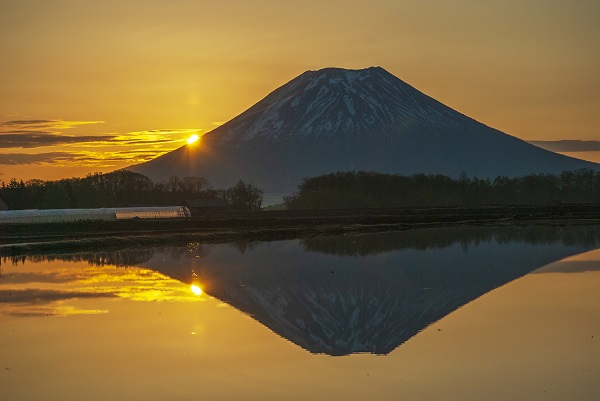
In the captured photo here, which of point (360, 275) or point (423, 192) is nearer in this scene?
point (360, 275)

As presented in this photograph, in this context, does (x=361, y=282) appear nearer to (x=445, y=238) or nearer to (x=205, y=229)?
(x=445, y=238)

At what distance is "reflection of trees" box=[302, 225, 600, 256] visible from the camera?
51875mm

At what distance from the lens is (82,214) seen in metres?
83.1

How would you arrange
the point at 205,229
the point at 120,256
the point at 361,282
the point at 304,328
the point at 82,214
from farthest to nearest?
the point at 82,214, the point at 205,229, the point at 120,256, the point at 361,282, the point at 304,328

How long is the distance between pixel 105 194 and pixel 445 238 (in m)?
86.6

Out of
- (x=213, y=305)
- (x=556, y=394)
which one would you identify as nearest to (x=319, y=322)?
(x=213, y=305)

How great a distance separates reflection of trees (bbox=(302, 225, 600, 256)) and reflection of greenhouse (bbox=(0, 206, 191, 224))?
28.3 meters

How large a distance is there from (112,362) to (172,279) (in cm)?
1656

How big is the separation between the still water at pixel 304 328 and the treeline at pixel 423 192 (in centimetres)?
8340

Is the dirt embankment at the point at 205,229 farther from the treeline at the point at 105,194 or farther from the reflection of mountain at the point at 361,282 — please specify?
the treeline at the point at 105,194

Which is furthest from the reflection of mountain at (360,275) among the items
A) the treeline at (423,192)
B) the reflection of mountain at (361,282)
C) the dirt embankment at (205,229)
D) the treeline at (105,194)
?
→ the treeline at (105,194)

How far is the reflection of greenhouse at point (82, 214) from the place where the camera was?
7819 cm

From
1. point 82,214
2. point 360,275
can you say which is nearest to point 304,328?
point 360,275

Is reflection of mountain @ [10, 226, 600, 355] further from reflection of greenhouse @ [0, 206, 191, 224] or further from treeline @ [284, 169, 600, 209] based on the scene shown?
treeline @ [284, 169, 600, 209]
